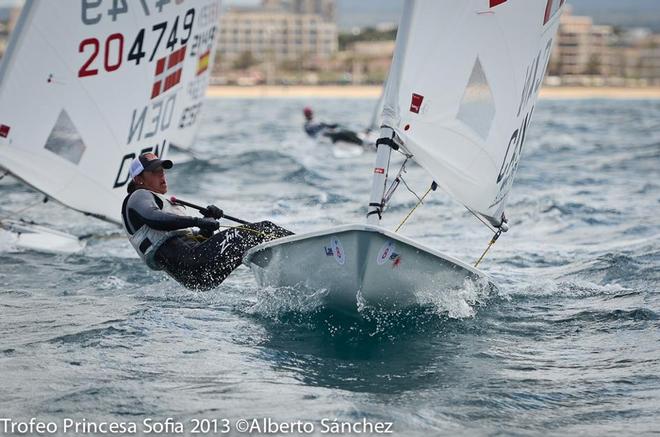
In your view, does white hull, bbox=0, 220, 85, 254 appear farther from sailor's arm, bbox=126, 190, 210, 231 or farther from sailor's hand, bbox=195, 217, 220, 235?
sailor's hand, bbox=195, 217, 220, 235

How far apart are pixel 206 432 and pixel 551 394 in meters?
1.66

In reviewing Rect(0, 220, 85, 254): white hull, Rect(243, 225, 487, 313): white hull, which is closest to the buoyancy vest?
Rect(243, 225, 487, 313): white hull

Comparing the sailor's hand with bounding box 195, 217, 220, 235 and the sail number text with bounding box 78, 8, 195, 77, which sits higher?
the sail number text with bounding box 78, 8, 195, 77

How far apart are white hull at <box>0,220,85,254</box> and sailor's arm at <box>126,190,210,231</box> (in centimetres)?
300

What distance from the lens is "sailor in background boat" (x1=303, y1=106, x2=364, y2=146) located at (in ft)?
69.3

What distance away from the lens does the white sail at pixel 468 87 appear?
19.6 ft

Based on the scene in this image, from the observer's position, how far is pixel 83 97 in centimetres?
871

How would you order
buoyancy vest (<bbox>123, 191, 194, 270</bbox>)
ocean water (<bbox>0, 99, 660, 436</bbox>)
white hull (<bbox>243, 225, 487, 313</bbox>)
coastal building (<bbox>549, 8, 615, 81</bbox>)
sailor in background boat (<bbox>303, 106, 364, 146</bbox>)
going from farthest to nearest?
coastal building (<bbox>549, 8, 615, 81</bbox>)
sailor in background boat (<bbox>303, 106, 364, 146</bbox>)
buoyancy vest (<bbox>123, 191, 194, 270</bbox>)
white hull (<bbox>243, 225, 487, 313</bbox>)
ocean water (<bbox>0, 99, 660, 436</bbox>)

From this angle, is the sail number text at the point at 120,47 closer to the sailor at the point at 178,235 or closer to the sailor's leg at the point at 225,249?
the sailor at the point at 178,235

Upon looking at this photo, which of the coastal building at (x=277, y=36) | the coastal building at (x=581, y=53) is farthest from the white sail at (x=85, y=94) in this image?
the coastal building at (x=277, y=36)

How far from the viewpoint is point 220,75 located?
12800 centimetres

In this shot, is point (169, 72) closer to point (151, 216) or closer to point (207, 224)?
point (151, 216)

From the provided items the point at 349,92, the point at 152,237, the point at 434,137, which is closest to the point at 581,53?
the point at 349,92

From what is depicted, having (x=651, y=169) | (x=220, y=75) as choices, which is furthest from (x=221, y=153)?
(x=220, y=75)
